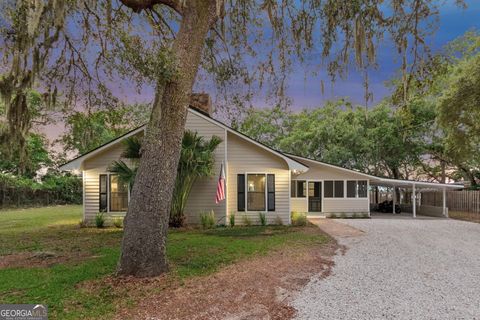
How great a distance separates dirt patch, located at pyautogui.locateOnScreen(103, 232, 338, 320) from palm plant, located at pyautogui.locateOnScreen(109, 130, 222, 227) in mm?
5772

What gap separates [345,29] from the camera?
7.73 m

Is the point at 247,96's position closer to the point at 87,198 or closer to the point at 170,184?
the point at 170,184

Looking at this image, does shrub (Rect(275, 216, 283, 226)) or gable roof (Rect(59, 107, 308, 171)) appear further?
shrub (Rect(275, 216, 283, 226))

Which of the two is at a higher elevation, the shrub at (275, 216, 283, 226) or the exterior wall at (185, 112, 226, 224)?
the exterior wall at (185, 112, 226, 224)

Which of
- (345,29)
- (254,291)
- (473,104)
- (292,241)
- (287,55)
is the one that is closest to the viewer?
(254,291)

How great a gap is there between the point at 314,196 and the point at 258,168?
664cm

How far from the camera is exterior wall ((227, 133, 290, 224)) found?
14.0 m

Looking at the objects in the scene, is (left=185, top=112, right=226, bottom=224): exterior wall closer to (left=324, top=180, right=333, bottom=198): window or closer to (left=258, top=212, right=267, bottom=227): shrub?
(left=258, top=212, right=267, bottom=227): shrub

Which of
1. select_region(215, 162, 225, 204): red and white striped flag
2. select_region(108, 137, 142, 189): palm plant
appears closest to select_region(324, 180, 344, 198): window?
select_region(215, 162, 225, 204): red and white striped flag

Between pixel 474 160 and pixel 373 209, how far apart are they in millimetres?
7970

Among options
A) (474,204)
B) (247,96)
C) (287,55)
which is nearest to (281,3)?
(287,55)

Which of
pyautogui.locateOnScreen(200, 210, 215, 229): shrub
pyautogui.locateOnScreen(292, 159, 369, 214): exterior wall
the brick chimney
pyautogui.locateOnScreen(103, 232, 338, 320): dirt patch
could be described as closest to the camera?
pyautogui.locateOnScreen(103, 232, 338, 320): dirt patch

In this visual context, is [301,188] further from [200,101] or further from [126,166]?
[126,166]

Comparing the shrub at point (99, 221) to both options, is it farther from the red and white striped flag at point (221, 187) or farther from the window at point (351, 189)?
the window at point (351, 189)
